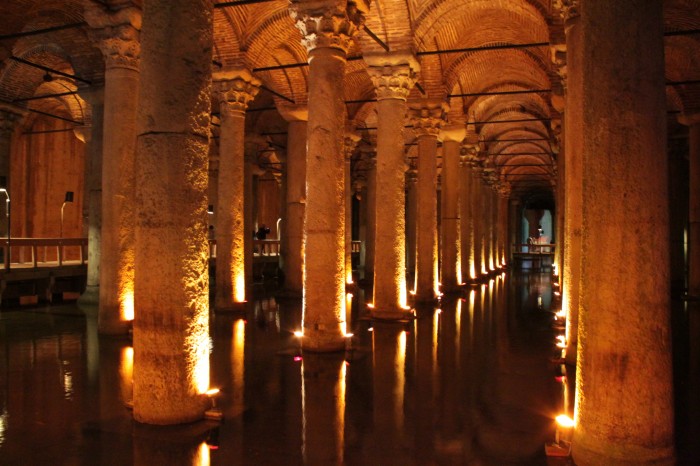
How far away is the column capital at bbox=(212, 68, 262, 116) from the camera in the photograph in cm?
1159

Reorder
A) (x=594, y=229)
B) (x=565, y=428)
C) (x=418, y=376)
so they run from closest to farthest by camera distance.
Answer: (x=594, y=229) → (x=565, y=428) → (x=418, y=376)

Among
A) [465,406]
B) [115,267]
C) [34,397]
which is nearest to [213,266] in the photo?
[115,267]

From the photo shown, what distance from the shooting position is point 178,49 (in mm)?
4551

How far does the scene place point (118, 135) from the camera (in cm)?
848

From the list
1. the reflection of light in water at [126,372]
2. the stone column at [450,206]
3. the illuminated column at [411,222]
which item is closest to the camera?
the reflection of light in water at [126,372]

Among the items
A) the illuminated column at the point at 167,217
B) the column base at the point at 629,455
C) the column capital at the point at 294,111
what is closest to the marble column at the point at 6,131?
the column capital at the point at 294,111

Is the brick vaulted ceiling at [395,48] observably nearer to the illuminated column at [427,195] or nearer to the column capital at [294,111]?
the column capital at [294,111]

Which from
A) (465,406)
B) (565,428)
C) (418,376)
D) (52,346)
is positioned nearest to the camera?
(565,428)

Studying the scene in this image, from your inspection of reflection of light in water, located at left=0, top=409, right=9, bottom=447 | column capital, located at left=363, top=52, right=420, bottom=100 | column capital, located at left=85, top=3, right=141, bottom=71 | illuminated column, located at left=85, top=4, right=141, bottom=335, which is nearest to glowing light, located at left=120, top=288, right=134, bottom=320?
illuminated column, located at left=85, top=4, right=141, bottom=335

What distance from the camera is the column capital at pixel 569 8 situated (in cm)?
661

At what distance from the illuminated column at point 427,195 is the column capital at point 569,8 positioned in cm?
634

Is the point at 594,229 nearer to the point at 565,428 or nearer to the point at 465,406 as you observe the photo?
the point at 565,428

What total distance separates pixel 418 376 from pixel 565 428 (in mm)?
2406

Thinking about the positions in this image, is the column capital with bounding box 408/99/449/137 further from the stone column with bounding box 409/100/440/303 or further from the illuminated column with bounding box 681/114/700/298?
the illuminated column with bounding box 681/114/700/298
